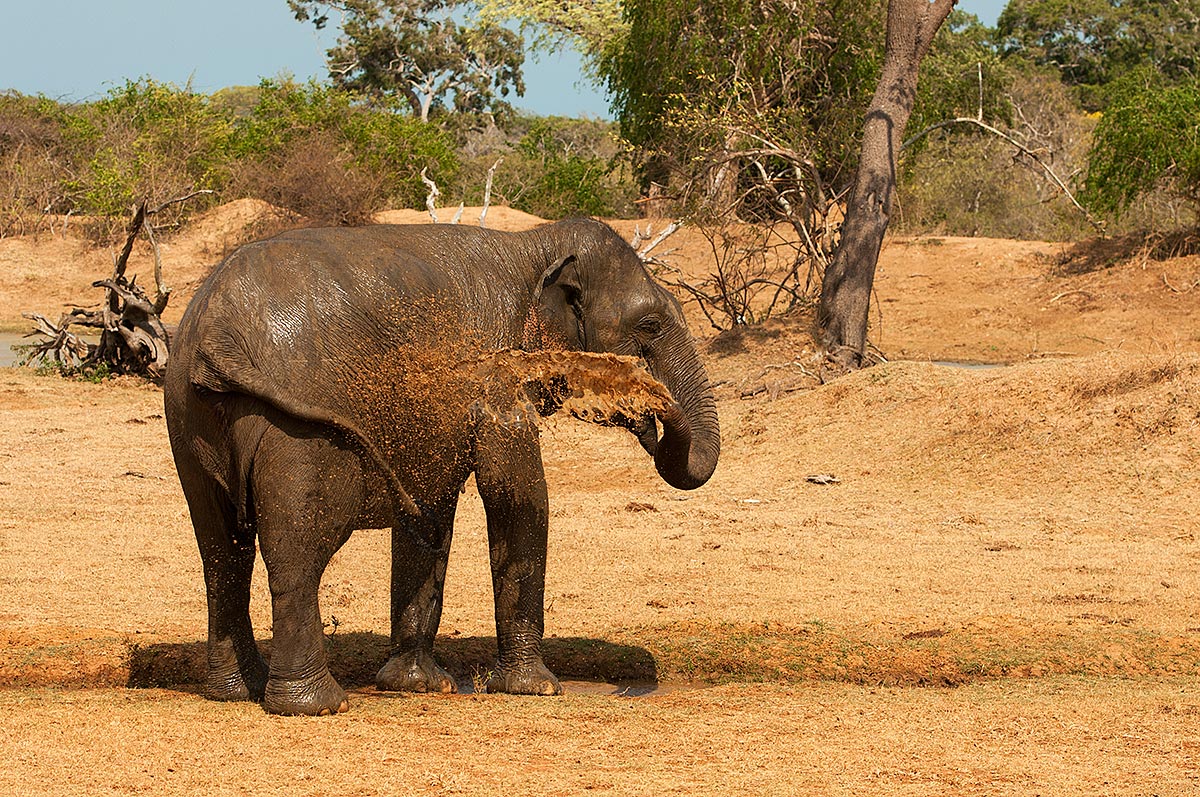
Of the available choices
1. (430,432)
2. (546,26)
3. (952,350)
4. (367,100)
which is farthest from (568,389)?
(367,100)

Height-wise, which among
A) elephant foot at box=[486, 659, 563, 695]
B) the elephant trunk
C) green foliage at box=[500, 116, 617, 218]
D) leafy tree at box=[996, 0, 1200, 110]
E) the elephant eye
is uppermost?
leafy tree at box=[996, 0, 1200, 110]

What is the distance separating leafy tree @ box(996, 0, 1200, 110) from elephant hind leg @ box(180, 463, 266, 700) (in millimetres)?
51502

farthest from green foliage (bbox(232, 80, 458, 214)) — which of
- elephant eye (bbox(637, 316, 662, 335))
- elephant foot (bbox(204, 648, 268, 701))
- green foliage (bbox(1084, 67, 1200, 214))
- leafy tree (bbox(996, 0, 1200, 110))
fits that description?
leafy tree (bbox(996, 0, 1200, 110))

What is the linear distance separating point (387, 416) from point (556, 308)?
3.35ft

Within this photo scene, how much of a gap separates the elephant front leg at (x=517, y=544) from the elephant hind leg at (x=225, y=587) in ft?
3.43

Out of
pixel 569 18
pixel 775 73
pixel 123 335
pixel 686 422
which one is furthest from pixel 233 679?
pixel 569 18

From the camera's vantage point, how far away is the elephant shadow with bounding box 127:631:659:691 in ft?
23.1

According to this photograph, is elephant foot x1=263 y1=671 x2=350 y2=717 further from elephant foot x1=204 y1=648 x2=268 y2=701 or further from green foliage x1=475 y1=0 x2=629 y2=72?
green foliage x1=475 y1=0 x2=629 y2=72

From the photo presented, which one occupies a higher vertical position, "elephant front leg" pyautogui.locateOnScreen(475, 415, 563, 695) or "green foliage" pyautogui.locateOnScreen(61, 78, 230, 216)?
"green foliage" pyautogui.locateOnScreen(61, 78, 230, 216)

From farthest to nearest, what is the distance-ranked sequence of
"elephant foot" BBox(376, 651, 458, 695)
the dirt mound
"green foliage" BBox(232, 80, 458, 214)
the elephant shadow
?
"green foliage" BBox(232, 80, 458, 214) → the dirt mound → the elephant shadow → "elephant foot" BBox(376, 651, 458, 695)

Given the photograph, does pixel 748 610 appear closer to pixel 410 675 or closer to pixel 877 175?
pixel 410 675

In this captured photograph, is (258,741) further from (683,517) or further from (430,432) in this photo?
(683,517)

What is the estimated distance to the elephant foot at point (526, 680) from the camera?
678 cm

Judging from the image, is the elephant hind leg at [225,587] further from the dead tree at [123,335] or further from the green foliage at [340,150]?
the green foliage at [340,150]
